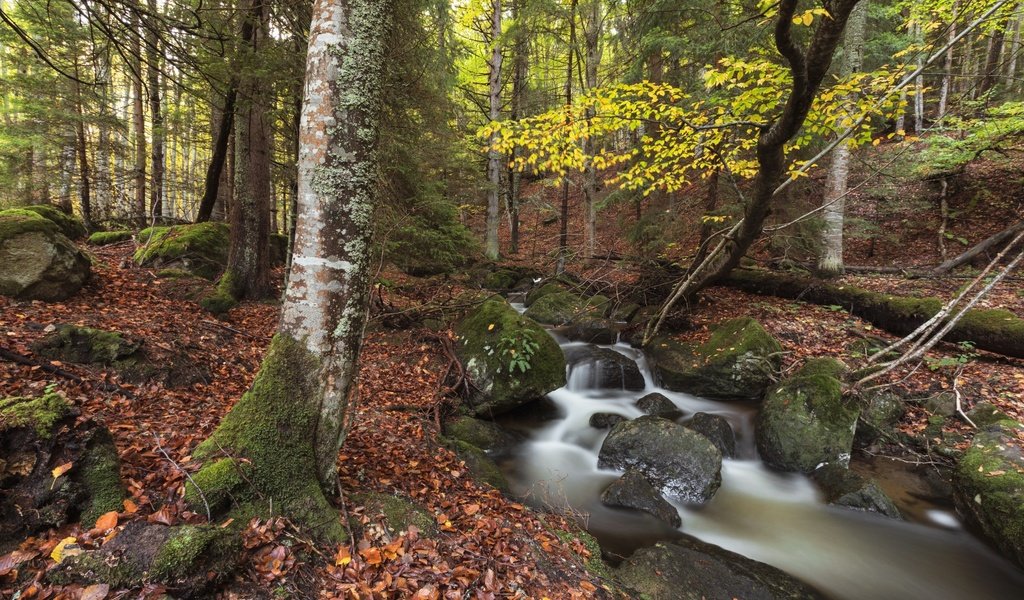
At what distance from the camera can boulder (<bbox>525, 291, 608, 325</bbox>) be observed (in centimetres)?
A: 1137

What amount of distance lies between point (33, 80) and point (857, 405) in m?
16.3

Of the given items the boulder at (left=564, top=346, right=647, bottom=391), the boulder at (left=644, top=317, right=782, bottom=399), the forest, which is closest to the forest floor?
the forest

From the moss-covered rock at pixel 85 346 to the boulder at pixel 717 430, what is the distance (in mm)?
Answer: 7814

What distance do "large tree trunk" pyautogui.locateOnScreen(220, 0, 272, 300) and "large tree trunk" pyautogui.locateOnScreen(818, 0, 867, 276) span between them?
11.0m

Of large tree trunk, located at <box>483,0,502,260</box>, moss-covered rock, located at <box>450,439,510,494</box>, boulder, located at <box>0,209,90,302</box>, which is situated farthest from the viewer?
large tree trunk, located at <box>483,0,502,260</box>

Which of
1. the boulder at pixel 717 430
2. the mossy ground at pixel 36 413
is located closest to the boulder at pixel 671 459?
the boulder at pixel 717 430

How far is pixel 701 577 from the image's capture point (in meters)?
4.12

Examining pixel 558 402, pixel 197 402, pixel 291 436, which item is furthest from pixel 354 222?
pixel 558 402

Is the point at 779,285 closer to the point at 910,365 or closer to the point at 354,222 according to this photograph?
the point at 910,365

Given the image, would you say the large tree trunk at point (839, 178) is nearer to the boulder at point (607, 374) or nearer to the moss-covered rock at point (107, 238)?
the boulder at point (607, 374)

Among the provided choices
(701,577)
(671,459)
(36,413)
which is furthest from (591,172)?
(36,413)

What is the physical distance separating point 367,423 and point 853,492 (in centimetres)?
654

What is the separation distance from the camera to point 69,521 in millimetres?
2244

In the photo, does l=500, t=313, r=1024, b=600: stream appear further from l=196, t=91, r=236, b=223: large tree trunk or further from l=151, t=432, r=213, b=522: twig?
l=196, t=91, r=236, b=223: large tree trunk
